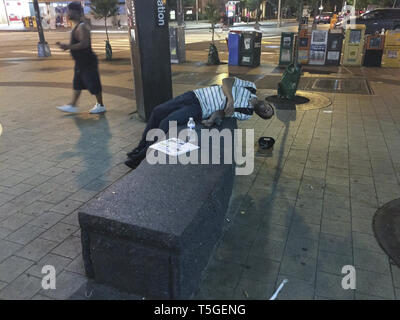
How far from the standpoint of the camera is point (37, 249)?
10.8 ft

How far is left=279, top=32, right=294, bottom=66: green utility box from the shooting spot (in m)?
13.0

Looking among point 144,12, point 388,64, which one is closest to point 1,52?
point 144,12

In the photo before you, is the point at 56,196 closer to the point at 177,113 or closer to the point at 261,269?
the point at 177,113

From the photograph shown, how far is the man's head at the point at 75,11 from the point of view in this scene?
22.2 feet

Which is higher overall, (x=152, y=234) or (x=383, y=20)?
(x=383, y=20)

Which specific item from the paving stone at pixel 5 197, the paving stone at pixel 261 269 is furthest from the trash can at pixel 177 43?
the paving stone at pixel 261 269

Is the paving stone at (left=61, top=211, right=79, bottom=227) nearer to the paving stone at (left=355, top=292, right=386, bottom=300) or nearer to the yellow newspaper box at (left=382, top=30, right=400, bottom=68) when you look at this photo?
the paving stone at (left=355, top=292, right=386, bottom=300)

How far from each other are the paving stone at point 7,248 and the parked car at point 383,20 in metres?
21.2

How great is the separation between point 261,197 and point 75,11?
525cm

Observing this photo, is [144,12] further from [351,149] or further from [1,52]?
[1,52]

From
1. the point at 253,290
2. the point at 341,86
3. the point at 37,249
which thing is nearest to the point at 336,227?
the point at 253,290

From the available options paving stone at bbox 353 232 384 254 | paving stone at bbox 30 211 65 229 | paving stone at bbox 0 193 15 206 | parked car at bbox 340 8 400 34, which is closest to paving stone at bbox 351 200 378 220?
paving stone at bbox 353 232 384 254

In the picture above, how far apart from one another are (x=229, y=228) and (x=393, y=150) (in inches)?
139

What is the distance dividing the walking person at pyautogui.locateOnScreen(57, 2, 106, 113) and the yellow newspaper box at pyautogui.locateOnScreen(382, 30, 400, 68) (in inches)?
431
